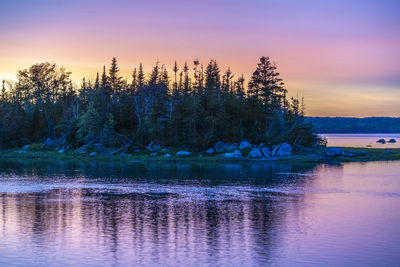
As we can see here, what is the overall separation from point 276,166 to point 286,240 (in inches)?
2335

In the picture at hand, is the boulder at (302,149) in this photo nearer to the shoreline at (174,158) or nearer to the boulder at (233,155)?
the shoreline at (174,158)

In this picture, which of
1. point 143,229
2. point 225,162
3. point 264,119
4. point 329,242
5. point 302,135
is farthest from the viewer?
point 264,119

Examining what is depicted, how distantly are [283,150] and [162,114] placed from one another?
36.2m

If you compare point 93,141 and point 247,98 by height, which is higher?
point 247,98

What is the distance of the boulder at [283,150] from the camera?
10194 centimetres

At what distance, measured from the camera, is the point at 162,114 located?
11938 centimetres

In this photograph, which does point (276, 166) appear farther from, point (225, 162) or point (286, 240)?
point (286, 240)

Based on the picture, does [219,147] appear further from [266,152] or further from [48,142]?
[48,142]

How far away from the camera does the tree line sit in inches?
4336

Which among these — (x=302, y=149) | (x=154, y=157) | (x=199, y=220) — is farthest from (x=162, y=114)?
(x=199, y=220)

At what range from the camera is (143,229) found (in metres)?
34.6

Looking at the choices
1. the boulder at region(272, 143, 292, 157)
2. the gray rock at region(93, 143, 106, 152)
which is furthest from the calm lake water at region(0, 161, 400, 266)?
the gray rock at region(93, 143, 106, 152)

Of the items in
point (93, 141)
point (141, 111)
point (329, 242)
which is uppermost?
point (141, 111)

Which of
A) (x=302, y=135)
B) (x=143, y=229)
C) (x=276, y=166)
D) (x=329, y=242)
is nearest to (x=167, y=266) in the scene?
(x=143, y=229)
